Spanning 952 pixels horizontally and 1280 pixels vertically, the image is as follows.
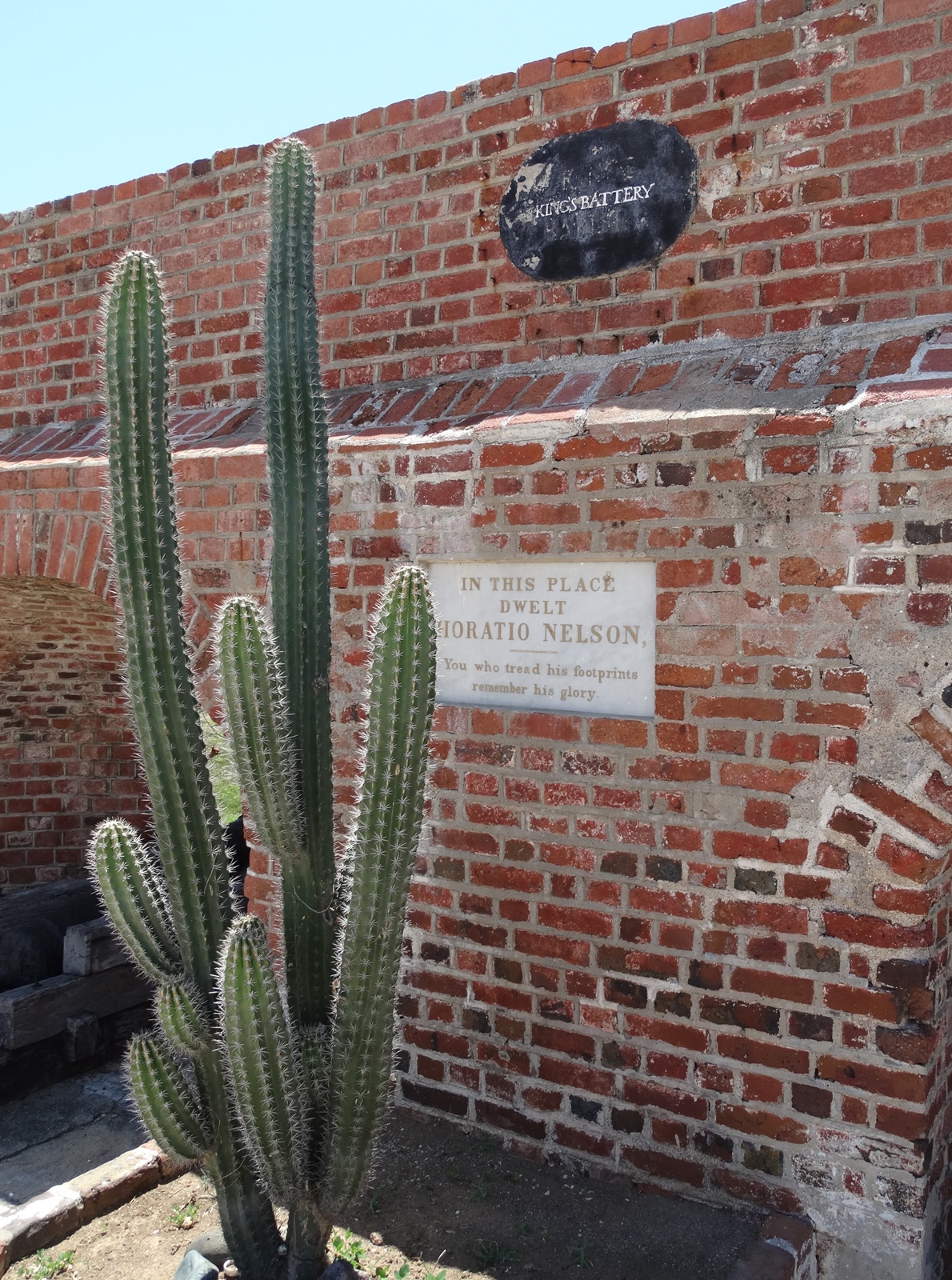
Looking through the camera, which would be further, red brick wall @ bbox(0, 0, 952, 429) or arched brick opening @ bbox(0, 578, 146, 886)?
arched brick opening @ bbox(0, 578, 146, 886)

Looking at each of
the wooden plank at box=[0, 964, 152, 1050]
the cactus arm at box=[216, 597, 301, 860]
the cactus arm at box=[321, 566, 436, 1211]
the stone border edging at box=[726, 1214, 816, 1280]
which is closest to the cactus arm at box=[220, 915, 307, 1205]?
the cactus arm at box=[321, 566, 436, 1211]

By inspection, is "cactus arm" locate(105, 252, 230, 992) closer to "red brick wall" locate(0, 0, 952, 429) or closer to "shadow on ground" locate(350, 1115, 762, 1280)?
"shadow on ground" locate(350, 1115, 762, 1280)

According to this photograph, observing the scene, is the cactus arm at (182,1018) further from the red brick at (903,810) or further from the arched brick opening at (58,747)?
the arched brick opening at (58,747)

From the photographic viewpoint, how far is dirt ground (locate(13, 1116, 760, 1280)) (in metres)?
2.62

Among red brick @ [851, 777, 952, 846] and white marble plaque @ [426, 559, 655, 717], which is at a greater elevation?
white marble plaque @ [426, 559, 655, 717]

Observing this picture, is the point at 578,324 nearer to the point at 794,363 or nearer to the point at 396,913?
the point at 794,363

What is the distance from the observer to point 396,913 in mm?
2338

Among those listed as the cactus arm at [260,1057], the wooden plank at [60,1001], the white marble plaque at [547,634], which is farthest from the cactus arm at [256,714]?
the wooden plank at [60,1001]

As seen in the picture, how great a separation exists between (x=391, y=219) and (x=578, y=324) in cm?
85

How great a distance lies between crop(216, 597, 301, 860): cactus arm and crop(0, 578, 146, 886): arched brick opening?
342 cm

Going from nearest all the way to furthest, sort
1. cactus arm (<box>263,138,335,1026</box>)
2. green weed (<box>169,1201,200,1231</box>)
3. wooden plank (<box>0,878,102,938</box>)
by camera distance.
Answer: cactus arm (<box>263,138,335,1026</box>)
green weed (<box>169,1201,200,1231</box>)
wooden plank (<box>0,878,102,938</box>)

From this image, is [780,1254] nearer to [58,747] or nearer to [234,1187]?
[234,1187]

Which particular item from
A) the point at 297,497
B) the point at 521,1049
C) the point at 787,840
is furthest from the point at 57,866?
the point at 787,840

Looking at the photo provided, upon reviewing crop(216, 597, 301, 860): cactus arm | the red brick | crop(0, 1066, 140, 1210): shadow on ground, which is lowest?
crop(0, 1066, 140, 1210): shadow on ground
